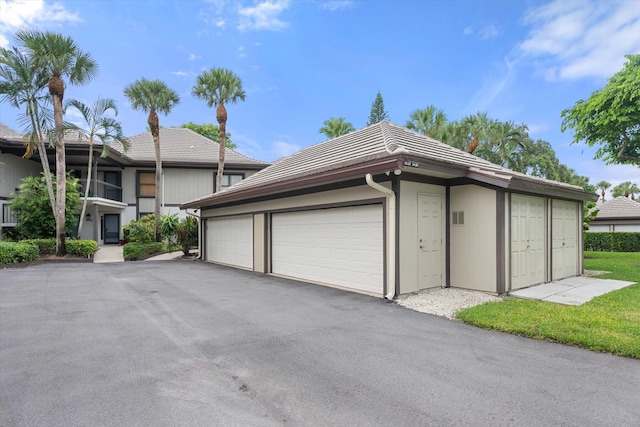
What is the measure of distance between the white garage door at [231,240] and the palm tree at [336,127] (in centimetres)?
1295

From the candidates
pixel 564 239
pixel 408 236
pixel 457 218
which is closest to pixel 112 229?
pixel 408 236

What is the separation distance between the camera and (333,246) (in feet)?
27.4

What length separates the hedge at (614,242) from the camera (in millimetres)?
21172

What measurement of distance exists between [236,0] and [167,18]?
11.5 feet

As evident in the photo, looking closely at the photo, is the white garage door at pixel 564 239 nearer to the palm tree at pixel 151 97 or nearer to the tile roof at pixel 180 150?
the tile roof at pixel 180 150

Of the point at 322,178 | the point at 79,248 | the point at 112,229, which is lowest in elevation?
the point at 79,248

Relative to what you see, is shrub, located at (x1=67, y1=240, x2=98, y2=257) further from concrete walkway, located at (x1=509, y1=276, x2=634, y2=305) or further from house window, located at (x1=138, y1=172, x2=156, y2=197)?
concrete walkway, located at (x1=509, y1=276, x2=634, y2=305)

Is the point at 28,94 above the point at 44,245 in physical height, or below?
above

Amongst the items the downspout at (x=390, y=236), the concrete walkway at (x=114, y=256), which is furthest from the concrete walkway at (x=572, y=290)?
the concrete walkway at (x=114, y=256)

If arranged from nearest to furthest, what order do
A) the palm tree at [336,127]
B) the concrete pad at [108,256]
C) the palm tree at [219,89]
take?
the concrete pad at [108,256] → the palm tree at [219,89] → the palm tree at [336,127]

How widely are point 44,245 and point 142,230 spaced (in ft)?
15.2

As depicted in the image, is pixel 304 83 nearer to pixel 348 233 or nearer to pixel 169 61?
pixel 169 61

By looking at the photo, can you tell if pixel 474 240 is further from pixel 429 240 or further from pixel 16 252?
pixel 16 252

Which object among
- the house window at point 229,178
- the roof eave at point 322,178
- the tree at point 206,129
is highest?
the tree at point 206,129
